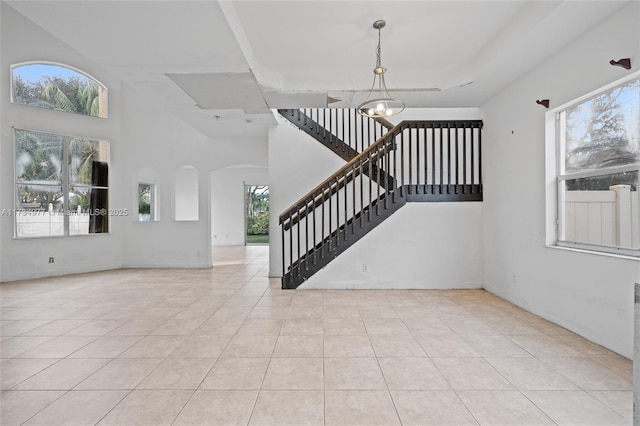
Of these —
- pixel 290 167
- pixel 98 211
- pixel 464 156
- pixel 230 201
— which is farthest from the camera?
pixel 230 201

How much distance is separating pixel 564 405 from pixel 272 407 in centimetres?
193

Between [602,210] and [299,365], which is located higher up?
[602,210]

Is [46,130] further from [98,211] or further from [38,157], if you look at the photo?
[98,211]

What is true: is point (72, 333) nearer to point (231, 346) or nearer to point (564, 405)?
point (231, 346)

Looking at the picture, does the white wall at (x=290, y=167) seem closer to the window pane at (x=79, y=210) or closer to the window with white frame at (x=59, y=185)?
the window with white frame at (x=59, y=185)

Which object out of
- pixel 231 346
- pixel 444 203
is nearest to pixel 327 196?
pixel 444 203

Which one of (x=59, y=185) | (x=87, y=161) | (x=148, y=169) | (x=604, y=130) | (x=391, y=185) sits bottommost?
(x=391, y=185)

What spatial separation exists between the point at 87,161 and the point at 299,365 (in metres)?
7.11

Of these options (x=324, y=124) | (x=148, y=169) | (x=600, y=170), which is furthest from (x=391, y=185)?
(x=148, y=169)

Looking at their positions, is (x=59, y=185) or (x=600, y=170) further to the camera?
(x=59, y=185)

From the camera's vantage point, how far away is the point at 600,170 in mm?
2992

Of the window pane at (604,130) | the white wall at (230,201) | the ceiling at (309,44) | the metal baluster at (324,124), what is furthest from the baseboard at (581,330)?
the white wall at (230,201)

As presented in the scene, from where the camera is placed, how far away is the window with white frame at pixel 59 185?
6.03 metres

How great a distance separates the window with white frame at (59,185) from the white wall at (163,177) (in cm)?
56
